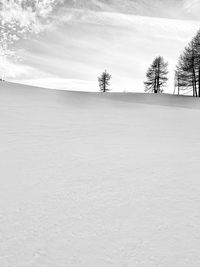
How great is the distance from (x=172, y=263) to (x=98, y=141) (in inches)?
179

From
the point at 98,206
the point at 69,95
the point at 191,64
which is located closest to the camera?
the point at 98,206

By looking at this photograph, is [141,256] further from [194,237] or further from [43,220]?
[43,220]

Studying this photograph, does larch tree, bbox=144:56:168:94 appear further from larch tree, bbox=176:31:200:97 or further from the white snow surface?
the white snow surface

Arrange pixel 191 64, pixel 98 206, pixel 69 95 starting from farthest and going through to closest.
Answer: pixel 191 64
pixel 69 95
pixel 98 206

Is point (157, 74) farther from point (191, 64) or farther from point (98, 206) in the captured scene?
point (98, 206)

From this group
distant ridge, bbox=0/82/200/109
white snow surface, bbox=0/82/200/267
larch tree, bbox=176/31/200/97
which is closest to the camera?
white snow surface, bbox=0/82/200/267

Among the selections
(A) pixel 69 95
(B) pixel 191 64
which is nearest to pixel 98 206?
(A) pixel 69 95

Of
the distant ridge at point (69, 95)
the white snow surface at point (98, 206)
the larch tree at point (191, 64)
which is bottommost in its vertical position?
the white snow surface at point (98, 206)

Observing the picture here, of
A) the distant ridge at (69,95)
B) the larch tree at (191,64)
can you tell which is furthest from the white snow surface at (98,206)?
the larch tree at (191,64)

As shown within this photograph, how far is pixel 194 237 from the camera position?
196 cm

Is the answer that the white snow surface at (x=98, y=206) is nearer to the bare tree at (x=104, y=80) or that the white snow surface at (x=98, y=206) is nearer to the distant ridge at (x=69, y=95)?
the distant ridge at (x=69, y=95)

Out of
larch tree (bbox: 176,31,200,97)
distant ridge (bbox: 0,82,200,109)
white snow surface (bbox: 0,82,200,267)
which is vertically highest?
larch tree (bbox: 176,31,200,97)

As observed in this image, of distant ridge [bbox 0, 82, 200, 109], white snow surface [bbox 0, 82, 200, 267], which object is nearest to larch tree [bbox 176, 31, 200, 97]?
distant ridge [bbox 0, 82, 200, 109]

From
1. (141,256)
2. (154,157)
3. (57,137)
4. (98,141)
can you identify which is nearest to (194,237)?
(141,256)
